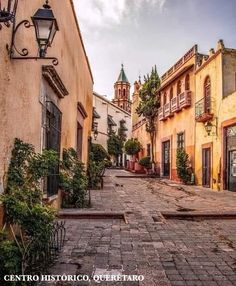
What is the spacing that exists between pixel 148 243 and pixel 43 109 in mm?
2946

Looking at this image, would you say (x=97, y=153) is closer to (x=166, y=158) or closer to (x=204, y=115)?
(x=204, y=115)

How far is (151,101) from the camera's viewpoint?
26.6 m

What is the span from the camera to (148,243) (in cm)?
509

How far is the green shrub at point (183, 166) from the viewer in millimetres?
18156

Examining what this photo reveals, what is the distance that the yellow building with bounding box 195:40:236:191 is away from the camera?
14180 mm

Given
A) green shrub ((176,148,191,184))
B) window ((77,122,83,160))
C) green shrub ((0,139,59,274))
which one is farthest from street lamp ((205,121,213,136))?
green shrub ((0,139,59,274))

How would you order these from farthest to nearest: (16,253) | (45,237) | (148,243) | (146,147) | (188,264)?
(146,147) < (148,243) < (188,264) < (45,237) < (16,253)

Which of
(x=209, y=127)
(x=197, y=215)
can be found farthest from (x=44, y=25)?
(x=209, y=127)

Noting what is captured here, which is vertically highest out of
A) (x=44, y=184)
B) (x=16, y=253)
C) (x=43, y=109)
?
(x=43, y=109)

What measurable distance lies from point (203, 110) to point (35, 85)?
1256 centimetres

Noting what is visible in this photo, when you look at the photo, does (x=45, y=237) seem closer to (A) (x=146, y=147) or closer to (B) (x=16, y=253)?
(B) (x=16, y=253)

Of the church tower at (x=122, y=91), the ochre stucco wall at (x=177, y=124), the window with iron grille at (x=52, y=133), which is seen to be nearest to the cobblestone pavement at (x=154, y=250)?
the window with iron grille at (x=52, y=133)

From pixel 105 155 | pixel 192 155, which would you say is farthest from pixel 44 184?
pixel 192 155

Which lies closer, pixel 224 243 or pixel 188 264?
pixel 188 264
